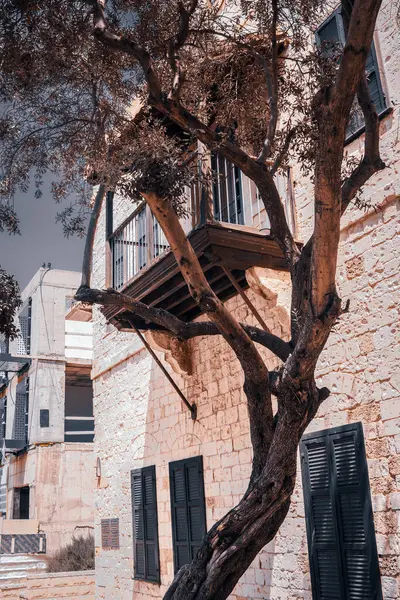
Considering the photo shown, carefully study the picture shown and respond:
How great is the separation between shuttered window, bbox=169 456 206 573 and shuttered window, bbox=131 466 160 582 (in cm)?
64

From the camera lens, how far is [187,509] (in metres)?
8.91

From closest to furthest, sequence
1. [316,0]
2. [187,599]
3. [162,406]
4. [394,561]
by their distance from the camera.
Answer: [187,599]
[394,561]
[316,0]
[162,406]

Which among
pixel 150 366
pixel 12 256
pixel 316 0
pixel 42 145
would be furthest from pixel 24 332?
pixel 316 0

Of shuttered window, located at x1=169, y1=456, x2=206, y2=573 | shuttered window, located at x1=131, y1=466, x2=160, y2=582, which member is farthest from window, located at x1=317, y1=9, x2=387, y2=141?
shuttered window, located at x1=131, y1=466, x2=160, y2=582

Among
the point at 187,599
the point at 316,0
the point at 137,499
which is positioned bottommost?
the point at 187,599

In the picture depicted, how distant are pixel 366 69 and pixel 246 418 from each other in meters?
4.23

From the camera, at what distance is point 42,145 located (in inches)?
282

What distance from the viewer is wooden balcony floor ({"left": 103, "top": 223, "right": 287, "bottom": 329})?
7.02 m

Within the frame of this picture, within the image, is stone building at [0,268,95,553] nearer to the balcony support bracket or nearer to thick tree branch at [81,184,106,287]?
the balcony support bracket

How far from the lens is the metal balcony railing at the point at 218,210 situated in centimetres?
762

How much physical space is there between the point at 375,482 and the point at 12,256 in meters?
20.5

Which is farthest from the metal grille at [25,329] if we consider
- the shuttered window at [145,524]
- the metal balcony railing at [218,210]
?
the metal balcony railing at [218,210]

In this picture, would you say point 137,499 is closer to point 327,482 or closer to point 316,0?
point 327,482

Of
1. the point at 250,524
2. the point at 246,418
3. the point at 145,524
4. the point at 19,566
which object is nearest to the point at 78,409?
the point at 19,566
